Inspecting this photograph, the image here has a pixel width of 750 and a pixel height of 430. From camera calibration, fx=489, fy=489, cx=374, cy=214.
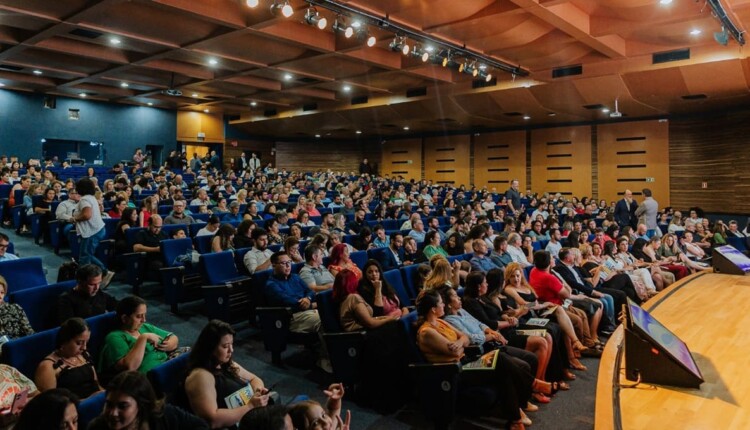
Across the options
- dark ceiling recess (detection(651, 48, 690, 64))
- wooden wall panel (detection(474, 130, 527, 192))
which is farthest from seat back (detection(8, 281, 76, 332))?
wooden wall panel (detection(474, 130, 527, 192))

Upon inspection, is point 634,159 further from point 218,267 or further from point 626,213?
point 218,267

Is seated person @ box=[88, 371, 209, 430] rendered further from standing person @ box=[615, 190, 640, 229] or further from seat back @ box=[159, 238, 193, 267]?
standing person @ box=[615, 190, 640, 229]

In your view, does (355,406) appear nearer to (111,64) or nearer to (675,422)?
(675,422)

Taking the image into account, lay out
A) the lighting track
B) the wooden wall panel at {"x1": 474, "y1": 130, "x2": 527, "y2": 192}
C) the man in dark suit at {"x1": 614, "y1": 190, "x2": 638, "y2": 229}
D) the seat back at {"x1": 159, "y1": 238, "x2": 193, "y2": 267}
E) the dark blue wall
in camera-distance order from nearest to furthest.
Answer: the seat back at {"x1": 159, "y1": 238, "x2": 193, "y2": 267} < the lighting track < the man in dark suit at {"x1": 614, "y1": 190, "x2": 638, "y2": 229} < the dark blue wall < the wooden wall panel at {"x1": 474, "y1": 130, "x2": 527, "y2": 192}

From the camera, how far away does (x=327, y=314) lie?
2902 millimetres

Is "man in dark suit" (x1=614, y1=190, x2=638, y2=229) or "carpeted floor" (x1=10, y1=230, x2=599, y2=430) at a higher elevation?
"man in dark suit" (x1=614, y1=190, x2=638, y2=229)

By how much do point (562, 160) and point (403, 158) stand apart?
205 inches

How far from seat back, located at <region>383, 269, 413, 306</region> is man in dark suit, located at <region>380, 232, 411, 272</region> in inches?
31.9

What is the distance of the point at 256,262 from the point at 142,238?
1.26m

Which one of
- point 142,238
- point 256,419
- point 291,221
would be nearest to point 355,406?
point 256,419

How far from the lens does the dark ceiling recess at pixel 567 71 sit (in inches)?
345

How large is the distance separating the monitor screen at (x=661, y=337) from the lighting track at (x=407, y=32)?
4.03 meters

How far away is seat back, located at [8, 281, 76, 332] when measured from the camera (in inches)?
96.7

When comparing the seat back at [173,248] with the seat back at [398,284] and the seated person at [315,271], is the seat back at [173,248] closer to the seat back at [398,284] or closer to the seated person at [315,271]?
the seated person at [315,271]
